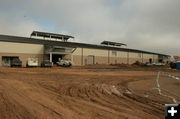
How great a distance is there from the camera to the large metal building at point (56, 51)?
97.2 ft

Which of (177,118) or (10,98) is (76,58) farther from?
(177,118)

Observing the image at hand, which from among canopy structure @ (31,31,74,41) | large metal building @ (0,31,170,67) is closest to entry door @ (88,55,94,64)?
large metal building @ (0,31,170,67)

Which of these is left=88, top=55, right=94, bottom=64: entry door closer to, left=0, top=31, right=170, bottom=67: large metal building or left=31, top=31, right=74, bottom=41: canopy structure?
left=0, top=31, right=170, bottom=67: large metal building

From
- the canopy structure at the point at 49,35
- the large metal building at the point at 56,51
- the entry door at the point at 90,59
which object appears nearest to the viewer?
the large metal building at the point at 56,51

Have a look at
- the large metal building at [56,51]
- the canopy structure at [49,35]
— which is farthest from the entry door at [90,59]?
the canopy structure at [49,35]

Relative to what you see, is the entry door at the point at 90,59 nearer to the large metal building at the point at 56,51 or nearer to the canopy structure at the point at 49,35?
the large metal building at the point at 56,51

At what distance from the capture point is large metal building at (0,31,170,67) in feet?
97.2

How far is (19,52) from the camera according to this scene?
30.5 meters

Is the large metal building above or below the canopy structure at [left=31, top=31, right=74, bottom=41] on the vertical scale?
below

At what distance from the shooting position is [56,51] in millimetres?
35438

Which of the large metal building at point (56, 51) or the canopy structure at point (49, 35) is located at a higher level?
the canopy structure at point (49, 35)

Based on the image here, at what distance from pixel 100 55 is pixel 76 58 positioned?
1050 cm

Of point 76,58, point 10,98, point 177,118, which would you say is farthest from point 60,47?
point 177,118

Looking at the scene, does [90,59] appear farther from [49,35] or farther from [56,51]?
[49,35]
